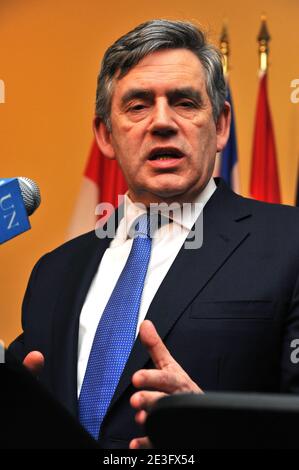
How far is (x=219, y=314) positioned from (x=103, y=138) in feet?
2.62

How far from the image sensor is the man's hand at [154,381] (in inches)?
41.4

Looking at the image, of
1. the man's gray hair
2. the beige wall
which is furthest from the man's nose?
the beige wall

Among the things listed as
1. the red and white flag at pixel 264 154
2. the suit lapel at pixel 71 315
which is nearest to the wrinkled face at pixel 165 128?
the suit lapel at pixel 71 315

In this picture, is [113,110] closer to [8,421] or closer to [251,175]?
[8,421]

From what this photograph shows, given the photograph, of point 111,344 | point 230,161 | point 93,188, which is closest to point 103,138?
point 111,344

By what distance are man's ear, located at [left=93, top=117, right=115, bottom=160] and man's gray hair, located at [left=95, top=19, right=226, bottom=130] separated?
41mm

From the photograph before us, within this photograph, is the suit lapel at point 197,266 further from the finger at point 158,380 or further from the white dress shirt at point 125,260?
the finger at point 158,380

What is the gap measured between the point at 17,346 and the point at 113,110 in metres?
0.72

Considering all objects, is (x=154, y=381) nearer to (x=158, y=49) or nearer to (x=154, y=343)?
(x=154, y=343)

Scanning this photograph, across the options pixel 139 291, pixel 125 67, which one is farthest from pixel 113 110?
pixel 139 291

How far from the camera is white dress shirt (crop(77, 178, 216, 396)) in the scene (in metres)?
2.08

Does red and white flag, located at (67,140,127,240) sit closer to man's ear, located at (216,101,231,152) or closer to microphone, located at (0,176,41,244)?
man's ear, located at (216,101,231,152)

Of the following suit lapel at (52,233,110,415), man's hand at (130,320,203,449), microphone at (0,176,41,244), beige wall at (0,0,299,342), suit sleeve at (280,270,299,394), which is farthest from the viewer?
beige wall at (0,0,299,342)

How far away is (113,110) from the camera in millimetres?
2389
